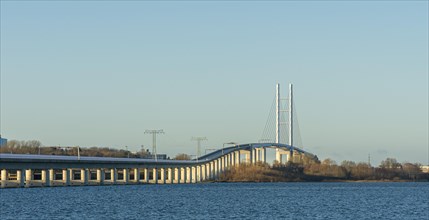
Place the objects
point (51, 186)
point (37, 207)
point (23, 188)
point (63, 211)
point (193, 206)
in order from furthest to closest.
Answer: point (51, 186) < point (23, 188) < point (193, 206) < point (37, 207) < point (63, 211)

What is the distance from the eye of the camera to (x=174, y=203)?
101m

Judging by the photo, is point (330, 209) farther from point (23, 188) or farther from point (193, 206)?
point (23, 188)

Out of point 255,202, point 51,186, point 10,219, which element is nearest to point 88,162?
point 51,186

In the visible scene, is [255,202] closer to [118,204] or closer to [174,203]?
[174,203]

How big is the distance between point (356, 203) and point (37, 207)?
35.6 meters

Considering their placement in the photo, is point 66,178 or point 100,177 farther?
point 100,177

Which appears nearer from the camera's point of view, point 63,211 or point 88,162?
point 63,211

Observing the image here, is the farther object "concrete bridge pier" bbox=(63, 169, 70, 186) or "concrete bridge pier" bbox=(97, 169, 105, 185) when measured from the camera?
"concrete bridge pier" bbox=(97, 169, 105, 185)

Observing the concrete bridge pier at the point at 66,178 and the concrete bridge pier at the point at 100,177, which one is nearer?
the concrete bridge pier at the point at 66,178

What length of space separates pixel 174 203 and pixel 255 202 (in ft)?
31.7

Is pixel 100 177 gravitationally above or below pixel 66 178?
above

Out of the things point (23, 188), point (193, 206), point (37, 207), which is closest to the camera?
point (37, 207)

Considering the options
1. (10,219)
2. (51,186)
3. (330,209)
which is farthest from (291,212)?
(51,186)

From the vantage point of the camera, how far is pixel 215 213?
277 feet
